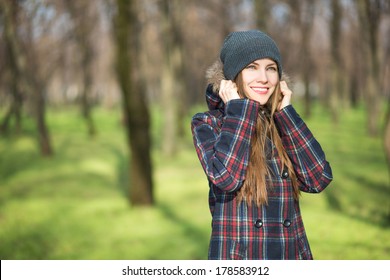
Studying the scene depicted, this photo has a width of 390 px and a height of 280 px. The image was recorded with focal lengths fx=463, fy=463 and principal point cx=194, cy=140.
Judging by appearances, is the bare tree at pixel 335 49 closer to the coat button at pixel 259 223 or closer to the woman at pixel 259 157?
the woman at pixel 259 157

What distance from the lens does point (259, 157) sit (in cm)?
221

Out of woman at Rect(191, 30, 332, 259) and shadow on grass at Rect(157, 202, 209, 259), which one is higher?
woman at Rect(191, 30, 332, 259)

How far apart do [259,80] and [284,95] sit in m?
→ 0.17

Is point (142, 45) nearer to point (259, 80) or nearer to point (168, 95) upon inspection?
point (168, 95)

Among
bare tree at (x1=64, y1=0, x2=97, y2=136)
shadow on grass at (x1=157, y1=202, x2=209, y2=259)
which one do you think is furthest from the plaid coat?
bare tree at (x1=64, y1=0, x2=97, y2=136)

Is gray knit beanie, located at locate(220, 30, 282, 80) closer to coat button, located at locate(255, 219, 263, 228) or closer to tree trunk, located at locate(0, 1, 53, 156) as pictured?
coat button, located at locate(255, 219, 263, 228)

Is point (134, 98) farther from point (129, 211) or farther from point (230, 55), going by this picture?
point (230, 55)

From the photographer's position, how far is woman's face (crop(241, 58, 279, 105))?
2229 millimetres

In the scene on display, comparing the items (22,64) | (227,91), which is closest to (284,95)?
(227,91)

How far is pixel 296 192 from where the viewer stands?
229 centimetres

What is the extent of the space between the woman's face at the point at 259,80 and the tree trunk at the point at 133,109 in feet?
20.9

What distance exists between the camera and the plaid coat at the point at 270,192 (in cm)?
219

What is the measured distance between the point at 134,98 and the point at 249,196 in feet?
21.5

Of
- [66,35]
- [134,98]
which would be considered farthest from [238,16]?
[134,98]
